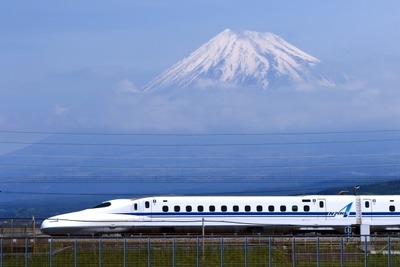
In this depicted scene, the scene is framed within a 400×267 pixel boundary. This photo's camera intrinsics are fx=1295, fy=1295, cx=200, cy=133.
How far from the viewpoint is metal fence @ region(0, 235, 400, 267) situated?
5656 centimetres

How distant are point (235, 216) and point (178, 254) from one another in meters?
34.9

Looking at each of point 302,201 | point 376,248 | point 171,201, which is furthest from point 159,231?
point 376,248

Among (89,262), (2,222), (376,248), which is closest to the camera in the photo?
(89,262)

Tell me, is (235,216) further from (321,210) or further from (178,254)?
(178,254)

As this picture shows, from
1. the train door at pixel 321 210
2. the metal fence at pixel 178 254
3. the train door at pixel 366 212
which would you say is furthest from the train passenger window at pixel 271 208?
the metal fence at pixel 178 254

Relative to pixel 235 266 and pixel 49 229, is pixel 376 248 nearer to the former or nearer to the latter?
pixel 235 266

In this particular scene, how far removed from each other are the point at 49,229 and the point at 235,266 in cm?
3603

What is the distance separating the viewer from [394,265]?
193 ft

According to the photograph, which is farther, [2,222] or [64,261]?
[2,222]

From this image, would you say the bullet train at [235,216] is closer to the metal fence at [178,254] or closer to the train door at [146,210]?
the train door at [146,210]

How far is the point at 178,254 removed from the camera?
58.6 metres

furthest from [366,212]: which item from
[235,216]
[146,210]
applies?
[146,210]

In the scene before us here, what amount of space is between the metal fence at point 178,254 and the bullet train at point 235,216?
2977cm

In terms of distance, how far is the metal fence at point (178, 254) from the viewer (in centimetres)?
5656
